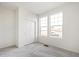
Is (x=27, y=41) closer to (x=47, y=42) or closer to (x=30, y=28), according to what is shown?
(x=30, y=28)

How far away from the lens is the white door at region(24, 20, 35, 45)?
4.66 meters

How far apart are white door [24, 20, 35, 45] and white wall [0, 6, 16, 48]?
0.81m

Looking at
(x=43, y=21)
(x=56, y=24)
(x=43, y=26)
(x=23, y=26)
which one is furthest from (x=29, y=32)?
(x=56, y=24)

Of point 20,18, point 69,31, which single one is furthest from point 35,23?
point 69,31

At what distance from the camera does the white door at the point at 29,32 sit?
466cm

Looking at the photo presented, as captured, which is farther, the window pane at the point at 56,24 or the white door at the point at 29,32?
the white door at the point at 29,32

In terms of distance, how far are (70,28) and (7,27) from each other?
144 inches

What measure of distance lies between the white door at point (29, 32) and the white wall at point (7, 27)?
0.81 metres

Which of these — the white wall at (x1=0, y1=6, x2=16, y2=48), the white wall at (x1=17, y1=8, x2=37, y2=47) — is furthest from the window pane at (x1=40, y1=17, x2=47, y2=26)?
the white wall at (x1=0, y1=6, x2=16, y2=48)

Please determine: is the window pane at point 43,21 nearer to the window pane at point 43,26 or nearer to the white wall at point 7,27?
the window pane at point 43,26

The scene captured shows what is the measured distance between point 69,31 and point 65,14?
3.13 feet

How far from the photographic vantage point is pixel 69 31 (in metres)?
3.51

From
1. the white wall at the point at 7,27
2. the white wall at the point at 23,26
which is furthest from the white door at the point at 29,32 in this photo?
the white wall at the point at 7,27

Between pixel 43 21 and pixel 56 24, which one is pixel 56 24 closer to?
pixel 56 24
